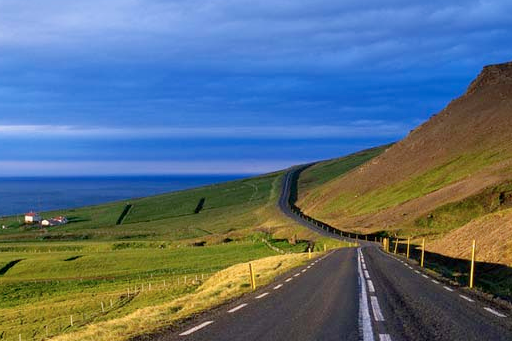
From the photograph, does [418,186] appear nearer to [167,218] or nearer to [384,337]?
[167,218]

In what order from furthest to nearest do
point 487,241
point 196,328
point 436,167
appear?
1. point 436,167
2. point 487,241
3. point 196,328

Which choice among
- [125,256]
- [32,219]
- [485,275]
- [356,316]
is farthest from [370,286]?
[32,219]

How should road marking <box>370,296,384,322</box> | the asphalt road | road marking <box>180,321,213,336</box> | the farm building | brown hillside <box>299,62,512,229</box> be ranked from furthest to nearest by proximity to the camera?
the farm building, brown hillside <box>299,62,512,229</box>, road marking <box>370,296,384,322</box>, road marking <box>180,321,213,336</box>, the asphalt road

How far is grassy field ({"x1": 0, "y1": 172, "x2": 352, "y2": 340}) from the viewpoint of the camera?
36.2 meters

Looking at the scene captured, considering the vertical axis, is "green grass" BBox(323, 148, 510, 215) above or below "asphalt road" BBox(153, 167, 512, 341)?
above

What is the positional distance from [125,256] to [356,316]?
66328 millimetres

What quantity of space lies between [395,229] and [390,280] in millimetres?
56512

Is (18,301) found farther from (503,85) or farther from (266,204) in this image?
(503,85)

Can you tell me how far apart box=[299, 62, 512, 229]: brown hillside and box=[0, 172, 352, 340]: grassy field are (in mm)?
14425

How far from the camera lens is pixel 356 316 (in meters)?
13.5

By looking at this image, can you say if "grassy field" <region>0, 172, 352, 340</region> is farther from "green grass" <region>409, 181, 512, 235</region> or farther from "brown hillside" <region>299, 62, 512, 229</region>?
"green grass" <region>409, 181, 512, 235</region>

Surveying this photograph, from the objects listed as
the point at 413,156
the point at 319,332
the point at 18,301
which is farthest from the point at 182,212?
the point at 319,332

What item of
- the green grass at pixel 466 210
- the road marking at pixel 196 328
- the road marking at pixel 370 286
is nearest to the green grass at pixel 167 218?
the green grass at pixel 466 210

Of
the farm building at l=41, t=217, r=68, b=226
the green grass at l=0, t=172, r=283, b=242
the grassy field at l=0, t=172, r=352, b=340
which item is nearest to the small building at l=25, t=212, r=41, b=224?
the grassy field at l=0, t=172, r=352, b=340
